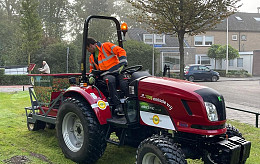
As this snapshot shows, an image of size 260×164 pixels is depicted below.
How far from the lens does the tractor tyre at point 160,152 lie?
3.16 m

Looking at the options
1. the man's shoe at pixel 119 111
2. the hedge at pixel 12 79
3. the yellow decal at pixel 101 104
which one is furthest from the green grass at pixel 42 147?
the hedge at pixel 12 79

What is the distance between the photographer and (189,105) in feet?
10.9

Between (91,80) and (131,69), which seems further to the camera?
(131,69)

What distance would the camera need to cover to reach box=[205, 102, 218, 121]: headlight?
3274 mm

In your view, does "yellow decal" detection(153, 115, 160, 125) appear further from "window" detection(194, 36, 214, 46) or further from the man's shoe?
"window" detection(194, 36, 214, 46)

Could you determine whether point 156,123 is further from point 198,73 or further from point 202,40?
point 202,40

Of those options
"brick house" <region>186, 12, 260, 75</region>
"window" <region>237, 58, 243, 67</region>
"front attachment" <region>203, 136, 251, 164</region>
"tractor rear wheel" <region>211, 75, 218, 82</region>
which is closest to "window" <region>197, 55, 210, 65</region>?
"brick house" <region>186, 12, 260, 75</region>

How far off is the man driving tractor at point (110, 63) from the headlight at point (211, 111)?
4.64 feet

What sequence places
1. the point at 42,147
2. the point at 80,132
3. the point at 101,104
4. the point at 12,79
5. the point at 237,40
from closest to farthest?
the point at 101,104 → the point at 80,132 → the point at 42,147 → the point at 12,79 → the point at 237,40

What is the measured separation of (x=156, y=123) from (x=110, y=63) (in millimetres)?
1411

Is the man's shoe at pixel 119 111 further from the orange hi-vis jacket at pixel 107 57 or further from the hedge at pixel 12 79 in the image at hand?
the hedge at pixel 12 79

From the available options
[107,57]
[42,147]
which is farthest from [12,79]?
[107,57]

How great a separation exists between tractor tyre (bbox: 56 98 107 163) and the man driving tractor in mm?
400

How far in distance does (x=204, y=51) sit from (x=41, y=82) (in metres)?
32.6
